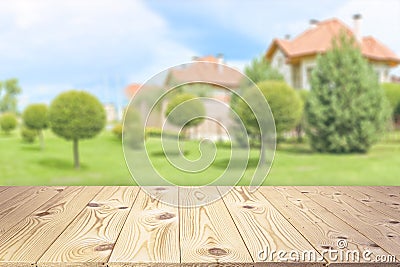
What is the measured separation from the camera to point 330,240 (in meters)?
0.91

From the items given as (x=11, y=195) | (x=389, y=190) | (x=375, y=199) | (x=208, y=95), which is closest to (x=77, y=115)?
(x=208, y=95)

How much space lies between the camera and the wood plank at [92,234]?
0.79 meters

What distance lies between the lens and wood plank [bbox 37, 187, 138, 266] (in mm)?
792

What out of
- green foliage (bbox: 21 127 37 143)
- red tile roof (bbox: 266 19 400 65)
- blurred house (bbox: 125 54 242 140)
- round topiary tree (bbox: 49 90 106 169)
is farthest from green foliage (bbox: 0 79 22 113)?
red tile roof (bbox: 266 19 400 65)

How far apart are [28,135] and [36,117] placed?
45.3 inches

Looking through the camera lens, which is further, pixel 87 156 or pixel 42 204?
pixel 87 156

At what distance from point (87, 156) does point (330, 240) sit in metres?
8.53

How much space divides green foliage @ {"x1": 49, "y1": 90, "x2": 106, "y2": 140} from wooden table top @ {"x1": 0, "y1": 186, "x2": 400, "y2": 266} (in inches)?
207

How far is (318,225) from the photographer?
3.44ft

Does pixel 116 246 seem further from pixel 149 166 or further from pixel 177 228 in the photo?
pixel 149 166

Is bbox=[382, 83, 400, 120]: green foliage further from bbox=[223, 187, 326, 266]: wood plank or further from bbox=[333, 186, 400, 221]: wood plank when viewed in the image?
bbox=[223, 187, 326, 266]: wood plank

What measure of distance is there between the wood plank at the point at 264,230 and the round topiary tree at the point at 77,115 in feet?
18.3

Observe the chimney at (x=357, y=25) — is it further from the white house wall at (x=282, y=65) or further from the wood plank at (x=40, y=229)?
the wood plank at (x=40, y=229)

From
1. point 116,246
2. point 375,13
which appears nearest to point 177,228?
point 116,246
